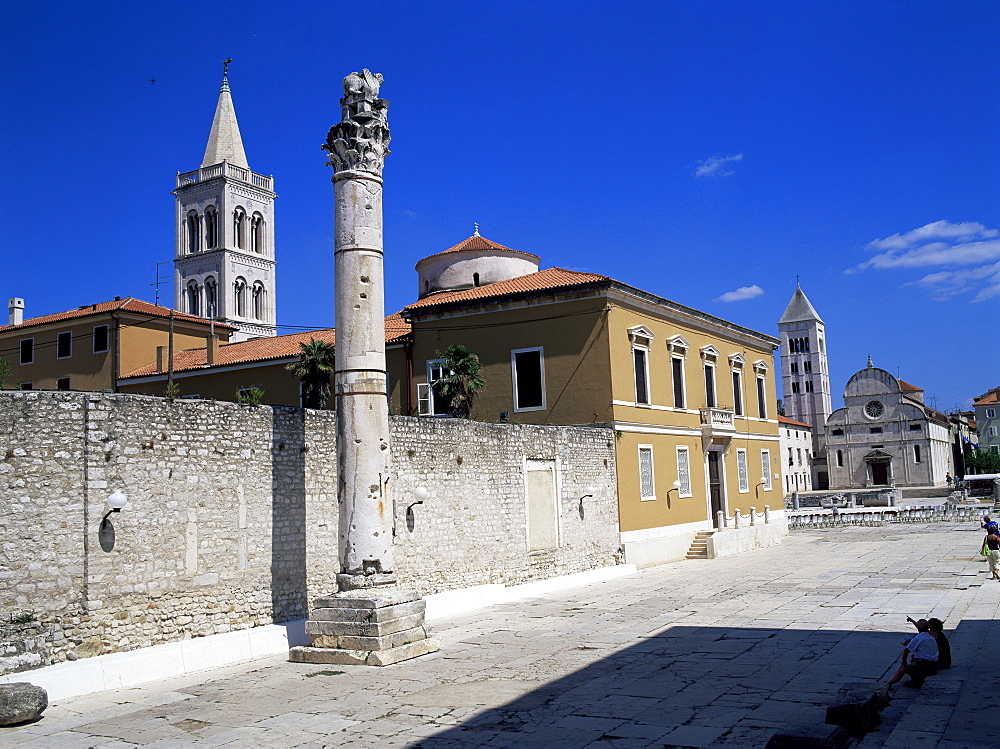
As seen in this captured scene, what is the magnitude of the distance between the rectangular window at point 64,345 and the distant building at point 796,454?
56.1 meters

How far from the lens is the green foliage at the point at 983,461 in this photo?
82688 mm

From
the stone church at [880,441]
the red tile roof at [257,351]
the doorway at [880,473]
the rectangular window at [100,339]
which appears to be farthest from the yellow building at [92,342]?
the doorway at [880,473]

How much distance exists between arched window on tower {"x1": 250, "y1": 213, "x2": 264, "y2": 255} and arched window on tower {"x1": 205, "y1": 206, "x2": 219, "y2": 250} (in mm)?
3452

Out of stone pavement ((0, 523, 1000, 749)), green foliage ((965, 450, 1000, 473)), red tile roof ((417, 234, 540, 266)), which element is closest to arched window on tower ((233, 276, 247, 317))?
red tile roof ((417, 234, 540, 266))

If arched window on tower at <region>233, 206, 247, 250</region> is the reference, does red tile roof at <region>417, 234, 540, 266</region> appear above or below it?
below

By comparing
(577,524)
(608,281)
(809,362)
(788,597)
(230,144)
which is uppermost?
(230,144)

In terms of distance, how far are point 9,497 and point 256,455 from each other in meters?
3.39

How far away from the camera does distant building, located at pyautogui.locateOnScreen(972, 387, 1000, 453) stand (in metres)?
93.0

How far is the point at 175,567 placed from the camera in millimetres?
11062

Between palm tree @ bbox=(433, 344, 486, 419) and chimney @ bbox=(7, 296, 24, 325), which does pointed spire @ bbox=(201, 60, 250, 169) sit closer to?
chimney @ bbox=(7, 296, 24, 325)

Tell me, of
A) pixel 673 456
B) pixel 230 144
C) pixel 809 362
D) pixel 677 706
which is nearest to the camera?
pixel 677 706

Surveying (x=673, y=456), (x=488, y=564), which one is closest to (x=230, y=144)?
(x=673, y=456)

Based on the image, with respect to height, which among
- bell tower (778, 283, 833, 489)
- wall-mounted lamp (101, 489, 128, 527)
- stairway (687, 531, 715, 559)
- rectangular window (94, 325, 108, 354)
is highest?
bell tower (778, 283, 833, 489)

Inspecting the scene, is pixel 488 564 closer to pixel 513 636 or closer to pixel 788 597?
pixel 513 636
